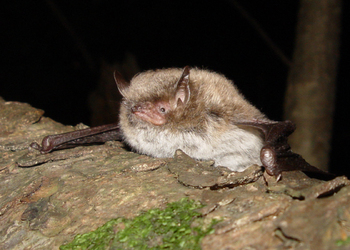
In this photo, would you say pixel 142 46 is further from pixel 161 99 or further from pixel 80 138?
pixel 161 99

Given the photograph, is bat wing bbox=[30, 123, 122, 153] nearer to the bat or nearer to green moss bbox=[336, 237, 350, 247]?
the bat

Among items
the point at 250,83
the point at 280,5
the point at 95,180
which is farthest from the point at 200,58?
the point at 95,180

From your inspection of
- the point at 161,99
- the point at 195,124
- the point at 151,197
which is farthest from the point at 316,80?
the point at 151,197

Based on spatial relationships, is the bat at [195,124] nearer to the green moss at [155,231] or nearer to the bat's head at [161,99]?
the bat's head at [161,99]

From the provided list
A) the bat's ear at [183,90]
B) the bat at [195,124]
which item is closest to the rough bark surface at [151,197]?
the bat at [195,124]

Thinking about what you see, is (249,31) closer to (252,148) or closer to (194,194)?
(252,148)

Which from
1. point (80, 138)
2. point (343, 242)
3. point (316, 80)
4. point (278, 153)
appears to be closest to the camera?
point (343, 242)
